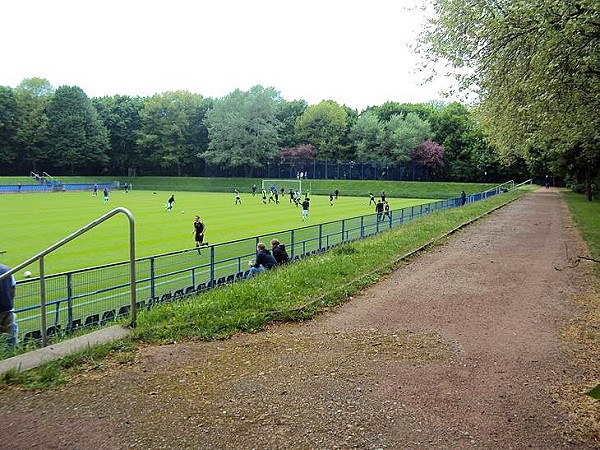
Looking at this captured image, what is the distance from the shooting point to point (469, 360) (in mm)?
7141

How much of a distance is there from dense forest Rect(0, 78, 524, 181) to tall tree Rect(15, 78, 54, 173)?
163 millimetres

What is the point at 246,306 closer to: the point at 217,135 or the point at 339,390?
the point at 339,390

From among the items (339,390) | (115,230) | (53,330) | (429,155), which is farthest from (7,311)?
(429,155)

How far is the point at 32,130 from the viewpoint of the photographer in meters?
85.1

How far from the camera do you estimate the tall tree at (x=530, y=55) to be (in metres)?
13.0

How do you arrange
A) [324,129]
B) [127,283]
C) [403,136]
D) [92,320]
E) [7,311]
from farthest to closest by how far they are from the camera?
[324,129] → [403,136] → [127,283] → [92,320] → [7,311]

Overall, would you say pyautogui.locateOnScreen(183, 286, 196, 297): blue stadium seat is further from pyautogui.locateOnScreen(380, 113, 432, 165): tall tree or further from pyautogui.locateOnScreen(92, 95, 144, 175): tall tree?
pyautogui.locateOnScreen(92, 95, 144, 175): tall tree

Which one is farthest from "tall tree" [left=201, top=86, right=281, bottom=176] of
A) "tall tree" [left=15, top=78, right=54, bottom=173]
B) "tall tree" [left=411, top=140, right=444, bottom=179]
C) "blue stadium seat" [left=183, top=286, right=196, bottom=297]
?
"blue stadium seat" [left=183, top=286, right=196, bottom=297]

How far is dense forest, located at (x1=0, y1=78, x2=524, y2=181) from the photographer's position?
83.4 meters

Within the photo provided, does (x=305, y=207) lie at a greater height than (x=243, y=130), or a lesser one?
lesser

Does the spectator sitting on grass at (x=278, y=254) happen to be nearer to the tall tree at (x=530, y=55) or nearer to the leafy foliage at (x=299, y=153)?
the tall tree at (x=530, y=55)

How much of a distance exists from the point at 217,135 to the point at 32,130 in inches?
1178

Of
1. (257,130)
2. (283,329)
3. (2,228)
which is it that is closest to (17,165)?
(257,130)

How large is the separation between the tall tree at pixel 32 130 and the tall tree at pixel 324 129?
42329 millimetres
